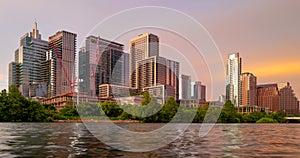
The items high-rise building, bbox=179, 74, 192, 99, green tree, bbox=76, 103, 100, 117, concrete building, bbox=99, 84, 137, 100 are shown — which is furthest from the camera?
green tree, bbox=76, 103, 100, 117

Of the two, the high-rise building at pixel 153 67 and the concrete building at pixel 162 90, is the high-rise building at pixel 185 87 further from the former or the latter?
the concrete building at pixel 162 90

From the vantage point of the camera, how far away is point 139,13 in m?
15.8

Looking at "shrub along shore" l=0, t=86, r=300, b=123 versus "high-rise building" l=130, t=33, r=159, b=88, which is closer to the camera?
"high-rise building" l=130, t=33, r=159, b=88

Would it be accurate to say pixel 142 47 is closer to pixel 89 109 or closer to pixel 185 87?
pixel 185 87

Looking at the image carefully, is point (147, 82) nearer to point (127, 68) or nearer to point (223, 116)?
point (127, 68)

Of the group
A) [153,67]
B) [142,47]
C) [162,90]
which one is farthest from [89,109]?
[142,47]

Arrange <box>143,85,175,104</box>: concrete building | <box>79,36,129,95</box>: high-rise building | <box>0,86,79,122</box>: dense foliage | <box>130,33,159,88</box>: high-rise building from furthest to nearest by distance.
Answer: <box>0,86,79,122</box>: dense foliage, <box>143,85,175,104</box>: concrete building, <box>79,36,129,95</box>: high-rise building, <box>130,33,159,88</box>: high-rise building

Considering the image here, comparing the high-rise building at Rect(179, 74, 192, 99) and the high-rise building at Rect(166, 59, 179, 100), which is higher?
the high-rise building at Rect(166, 59, 179, 100)

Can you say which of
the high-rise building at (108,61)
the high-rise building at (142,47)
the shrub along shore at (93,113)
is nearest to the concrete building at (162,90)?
the high-rise building at (108,61)

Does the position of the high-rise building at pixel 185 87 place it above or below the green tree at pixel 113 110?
above

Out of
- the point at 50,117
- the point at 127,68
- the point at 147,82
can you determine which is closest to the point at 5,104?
the point at 50,117

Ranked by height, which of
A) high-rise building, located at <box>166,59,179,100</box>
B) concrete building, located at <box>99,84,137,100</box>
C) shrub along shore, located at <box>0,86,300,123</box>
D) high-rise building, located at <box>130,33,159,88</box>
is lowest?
shrub along shore, located at <box>0,86,300,123</box>

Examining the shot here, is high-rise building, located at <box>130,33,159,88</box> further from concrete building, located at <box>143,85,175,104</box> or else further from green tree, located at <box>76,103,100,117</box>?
green tree, located at <box>76,103,100,117</box>

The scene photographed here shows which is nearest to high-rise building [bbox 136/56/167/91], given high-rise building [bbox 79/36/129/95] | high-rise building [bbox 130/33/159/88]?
high-rise building [bbox 130/33/159/88]
